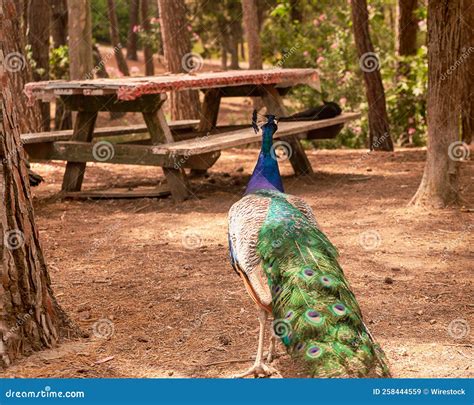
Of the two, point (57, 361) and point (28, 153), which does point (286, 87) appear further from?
point (57, 361)

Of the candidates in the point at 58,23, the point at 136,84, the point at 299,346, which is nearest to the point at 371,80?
the point at 136,84

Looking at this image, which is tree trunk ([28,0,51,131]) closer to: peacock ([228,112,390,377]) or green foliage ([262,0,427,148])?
green foliage ([262,0,427,148])

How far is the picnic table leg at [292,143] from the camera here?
430 inches

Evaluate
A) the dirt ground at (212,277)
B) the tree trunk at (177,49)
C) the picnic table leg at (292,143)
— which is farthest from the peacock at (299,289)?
the tree trunk at (177,49)

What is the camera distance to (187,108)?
13.3 m

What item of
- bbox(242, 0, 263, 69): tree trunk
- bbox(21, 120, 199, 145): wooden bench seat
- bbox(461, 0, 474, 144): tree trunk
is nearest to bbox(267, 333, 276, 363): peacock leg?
bbox(21, 120, 199, 145): wooden bench seat

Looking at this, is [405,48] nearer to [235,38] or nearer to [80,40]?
[80,40]

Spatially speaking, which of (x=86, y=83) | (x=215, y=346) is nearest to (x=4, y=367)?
(x=215, y=346)

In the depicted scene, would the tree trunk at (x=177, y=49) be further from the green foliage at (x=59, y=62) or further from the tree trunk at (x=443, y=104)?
the tree trunk at (x=443, y=104)

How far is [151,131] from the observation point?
9508 mm

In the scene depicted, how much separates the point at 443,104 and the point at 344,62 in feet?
27.1

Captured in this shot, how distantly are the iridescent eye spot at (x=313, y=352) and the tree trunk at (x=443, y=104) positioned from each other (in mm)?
4854

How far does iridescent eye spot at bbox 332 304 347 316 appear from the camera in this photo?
3930mm

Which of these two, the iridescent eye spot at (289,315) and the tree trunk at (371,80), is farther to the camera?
the tree trunk at (371,80)
